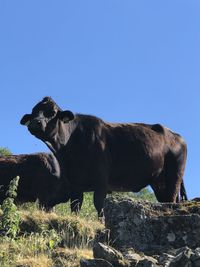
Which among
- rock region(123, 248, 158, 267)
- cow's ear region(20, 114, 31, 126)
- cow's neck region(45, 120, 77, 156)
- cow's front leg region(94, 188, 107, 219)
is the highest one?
cow's ear region(20, 114, 31, 126)

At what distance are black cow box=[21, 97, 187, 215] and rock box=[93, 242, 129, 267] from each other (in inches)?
207

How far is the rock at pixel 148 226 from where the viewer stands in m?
7.10

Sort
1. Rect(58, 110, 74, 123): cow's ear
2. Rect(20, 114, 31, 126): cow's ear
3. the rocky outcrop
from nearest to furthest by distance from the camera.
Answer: the rocky outcrop
Rect(20, 114, 31, 126): cow's ear
Rect(58, 110, 74, 123): cow's ear

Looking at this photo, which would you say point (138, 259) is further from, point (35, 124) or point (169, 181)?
point (169, 181)

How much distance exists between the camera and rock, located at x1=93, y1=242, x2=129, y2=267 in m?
6.19

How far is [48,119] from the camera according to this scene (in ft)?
40.5

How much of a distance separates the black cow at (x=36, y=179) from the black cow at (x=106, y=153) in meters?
4.72

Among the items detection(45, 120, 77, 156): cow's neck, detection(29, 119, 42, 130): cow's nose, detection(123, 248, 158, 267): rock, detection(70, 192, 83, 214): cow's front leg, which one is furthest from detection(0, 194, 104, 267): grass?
detection(70, 192, 83, 214): cow's front leg

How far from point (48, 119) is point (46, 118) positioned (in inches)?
2.5

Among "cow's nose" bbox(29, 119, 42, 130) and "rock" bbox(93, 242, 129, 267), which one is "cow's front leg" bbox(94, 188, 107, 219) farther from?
"rock" bbox(93, 242, 129, 267)

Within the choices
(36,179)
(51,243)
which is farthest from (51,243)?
(36,179)

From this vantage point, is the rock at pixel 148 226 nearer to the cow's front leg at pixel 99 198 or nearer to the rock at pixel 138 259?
the rock at pixel 138 259

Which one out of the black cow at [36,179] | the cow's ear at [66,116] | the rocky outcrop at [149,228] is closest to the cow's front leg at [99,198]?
the cow's ear at [66,116]

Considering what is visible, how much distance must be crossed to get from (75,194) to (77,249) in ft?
17.1
